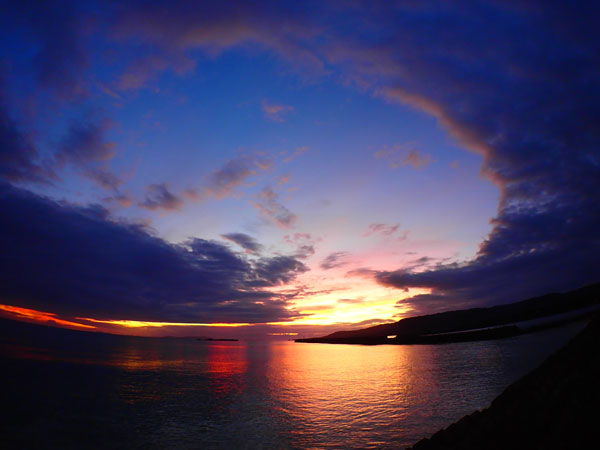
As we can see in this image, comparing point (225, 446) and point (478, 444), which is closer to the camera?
point (478, 444)

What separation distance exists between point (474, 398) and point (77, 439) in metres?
33.2

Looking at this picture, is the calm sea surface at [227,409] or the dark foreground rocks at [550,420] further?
the calm sea surface at [227,409]

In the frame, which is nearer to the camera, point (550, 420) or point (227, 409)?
point (550, 420)

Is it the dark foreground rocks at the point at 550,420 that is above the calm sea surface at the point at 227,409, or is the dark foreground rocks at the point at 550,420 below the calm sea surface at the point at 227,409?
above

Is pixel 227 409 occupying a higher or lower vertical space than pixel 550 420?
lower

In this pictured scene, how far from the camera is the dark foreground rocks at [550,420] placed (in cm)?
891

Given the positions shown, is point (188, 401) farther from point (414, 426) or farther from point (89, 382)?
point (414, 426)

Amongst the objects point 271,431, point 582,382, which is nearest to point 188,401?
point 271,431

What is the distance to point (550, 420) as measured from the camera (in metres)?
10.5

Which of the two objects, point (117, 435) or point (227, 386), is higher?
point (117, 435)

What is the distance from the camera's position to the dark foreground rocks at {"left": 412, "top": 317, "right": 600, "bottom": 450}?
8906 mm

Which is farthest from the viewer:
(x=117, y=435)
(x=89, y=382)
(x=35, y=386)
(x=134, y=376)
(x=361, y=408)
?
(x=134, y=376)

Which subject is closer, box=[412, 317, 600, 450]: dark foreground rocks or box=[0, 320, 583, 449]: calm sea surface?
box=[412, 317, 600, 450]: dark foreground rocks

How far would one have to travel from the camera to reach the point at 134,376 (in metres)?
45.0
